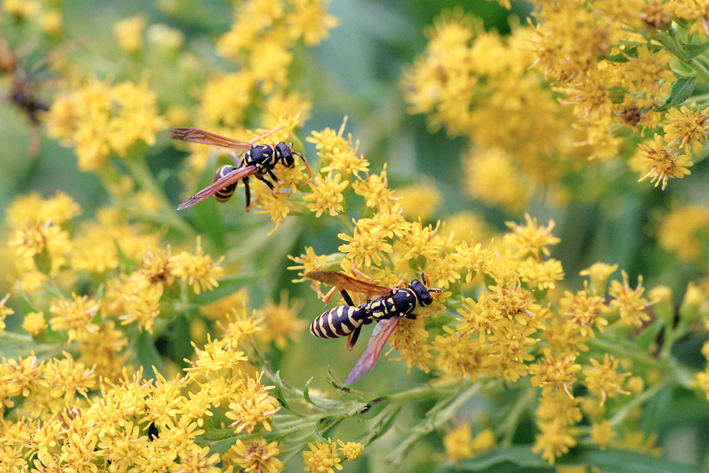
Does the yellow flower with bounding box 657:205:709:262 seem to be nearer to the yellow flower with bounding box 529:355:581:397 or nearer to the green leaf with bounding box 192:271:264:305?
the yellow flower with bounding box 529:355:581:397

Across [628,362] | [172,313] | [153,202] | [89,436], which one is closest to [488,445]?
[628,362]

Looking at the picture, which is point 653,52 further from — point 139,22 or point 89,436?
point 139,22

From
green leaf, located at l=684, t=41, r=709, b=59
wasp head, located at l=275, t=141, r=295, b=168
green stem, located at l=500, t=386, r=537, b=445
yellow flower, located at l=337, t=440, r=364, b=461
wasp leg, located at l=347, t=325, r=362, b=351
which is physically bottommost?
green stem, located at l=500, t=386, r=537, b=445

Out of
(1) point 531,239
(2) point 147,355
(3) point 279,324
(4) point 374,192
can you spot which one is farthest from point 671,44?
(2) point 147,355

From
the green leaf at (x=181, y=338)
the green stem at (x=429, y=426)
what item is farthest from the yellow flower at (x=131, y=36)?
the green stem at (x=429, y=426)

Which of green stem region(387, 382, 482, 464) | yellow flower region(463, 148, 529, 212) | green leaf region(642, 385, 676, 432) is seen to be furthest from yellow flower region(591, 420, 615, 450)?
yellow flower region(463, 148, 529, 212)

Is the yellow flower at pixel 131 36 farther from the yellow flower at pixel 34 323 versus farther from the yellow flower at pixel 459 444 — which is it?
the yellow flower at pixel 459 444
